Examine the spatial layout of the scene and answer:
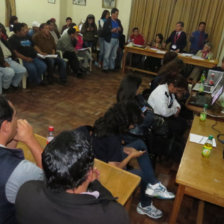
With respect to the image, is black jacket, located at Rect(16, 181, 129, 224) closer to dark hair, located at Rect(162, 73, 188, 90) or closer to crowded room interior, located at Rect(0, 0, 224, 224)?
crowded room interior, located at Rect(0, 0, 224, 224)

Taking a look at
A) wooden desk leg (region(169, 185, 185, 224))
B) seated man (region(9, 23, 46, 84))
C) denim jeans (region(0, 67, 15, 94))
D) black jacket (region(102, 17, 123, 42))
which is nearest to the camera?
wooden desk leg (region(169, 185, 185, 224))

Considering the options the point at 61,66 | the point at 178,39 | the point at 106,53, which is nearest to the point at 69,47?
the point at 61,66

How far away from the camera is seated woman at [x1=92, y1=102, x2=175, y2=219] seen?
1719 mm

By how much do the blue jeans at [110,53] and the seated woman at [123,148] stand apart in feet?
14.3

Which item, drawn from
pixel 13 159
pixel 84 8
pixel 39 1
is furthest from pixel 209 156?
pixel 39 1

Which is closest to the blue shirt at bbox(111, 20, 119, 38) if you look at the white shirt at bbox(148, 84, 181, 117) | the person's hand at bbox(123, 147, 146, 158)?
the white shirt at bbox(148, 84, 181, 117)

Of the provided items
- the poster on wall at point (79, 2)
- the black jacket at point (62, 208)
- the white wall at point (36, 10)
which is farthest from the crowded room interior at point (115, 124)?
the poster on wall at point (79, 2)

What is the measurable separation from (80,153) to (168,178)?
1832 millimetres

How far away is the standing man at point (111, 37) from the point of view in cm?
577

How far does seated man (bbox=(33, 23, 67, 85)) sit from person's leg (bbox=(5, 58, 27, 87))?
0.72 metres

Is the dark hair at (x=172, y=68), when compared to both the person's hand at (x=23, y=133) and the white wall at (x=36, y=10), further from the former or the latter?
the white wall at (x=36, y=10)

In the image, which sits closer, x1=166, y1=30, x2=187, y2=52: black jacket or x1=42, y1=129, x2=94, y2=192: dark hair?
x1=42, y1=129, x2=94, y2=192: dark hair

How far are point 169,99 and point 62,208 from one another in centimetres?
210

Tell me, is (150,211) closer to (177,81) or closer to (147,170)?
(147,170)
